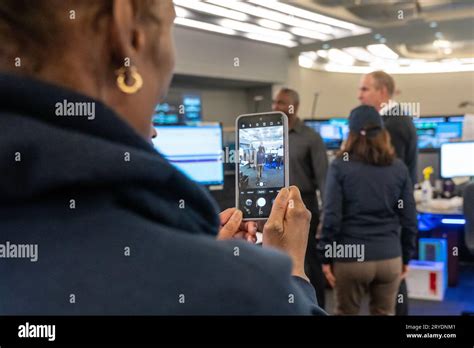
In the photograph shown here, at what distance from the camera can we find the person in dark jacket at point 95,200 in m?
Answer: 0.31

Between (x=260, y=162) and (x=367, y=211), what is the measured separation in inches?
27.7

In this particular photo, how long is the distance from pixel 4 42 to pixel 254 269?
0.75 ft

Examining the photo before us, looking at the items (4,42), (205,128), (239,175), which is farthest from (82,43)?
(205,128)

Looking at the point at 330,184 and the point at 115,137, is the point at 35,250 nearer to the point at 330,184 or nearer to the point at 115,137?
the point at 115,137

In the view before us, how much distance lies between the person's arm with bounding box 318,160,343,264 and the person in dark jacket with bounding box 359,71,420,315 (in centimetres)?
19

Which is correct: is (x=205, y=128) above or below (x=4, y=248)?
above

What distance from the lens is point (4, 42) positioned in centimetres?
33

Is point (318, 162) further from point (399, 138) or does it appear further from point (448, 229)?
point (448, 229)

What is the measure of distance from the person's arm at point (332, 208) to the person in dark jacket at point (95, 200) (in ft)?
2.75

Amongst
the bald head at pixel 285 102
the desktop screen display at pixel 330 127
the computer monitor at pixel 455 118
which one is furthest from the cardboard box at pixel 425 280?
the desktop screen display at pixel 330 127

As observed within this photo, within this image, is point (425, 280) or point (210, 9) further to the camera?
point (425, 280)

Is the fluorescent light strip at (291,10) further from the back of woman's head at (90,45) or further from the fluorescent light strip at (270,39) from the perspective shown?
the back of woman's head at (90,45)

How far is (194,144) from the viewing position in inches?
66.5

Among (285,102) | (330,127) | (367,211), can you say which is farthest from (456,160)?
(285,102)
